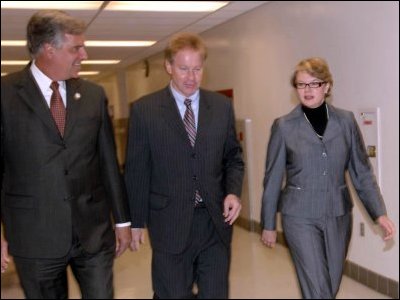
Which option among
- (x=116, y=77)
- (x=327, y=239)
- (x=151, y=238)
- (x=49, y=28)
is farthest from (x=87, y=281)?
(x=116, y=77)

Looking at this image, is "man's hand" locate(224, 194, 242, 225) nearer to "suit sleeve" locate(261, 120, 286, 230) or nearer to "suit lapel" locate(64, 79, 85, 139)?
"suit sleeve" locate(261, 120, 286, 230)

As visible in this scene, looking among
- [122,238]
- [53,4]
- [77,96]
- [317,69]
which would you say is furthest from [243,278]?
[317,69]

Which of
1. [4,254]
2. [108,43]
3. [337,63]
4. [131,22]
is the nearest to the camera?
[4,254]

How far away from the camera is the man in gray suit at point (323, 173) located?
0.88 m

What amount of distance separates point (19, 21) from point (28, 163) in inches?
165

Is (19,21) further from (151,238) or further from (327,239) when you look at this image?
(327,239)

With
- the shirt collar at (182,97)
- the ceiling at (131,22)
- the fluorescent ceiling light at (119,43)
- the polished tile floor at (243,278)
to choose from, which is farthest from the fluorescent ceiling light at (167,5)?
the shirt collar at (182,97)

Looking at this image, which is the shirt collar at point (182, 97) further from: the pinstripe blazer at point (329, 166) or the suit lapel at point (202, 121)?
the pinstripe blazer at point (329, 166)

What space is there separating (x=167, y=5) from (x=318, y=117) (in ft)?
14.6

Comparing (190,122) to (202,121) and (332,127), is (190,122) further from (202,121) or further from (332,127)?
(332,127)

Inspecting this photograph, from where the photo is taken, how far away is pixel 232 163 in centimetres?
185

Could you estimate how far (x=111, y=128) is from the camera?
1.82m

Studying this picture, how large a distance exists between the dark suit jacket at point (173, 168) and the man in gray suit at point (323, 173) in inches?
28.6

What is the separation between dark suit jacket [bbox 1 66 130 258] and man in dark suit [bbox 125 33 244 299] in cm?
12
